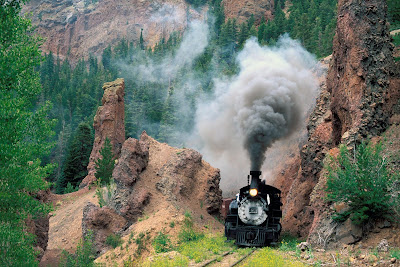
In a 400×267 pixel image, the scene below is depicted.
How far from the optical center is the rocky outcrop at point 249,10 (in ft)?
329

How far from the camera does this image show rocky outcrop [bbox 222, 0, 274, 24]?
10025cm

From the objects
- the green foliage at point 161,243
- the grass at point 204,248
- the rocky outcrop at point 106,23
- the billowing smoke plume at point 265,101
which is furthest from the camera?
the rocky outcrop at point 106,23

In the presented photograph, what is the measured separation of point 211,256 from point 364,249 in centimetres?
587

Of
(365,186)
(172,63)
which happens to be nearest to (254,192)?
(365,186)

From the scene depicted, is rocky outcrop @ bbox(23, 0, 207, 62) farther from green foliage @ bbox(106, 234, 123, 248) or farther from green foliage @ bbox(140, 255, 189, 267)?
green foliage @ bbox(140, 255, 189, 267)

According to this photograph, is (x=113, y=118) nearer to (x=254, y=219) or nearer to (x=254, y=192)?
(x=254, y=192)

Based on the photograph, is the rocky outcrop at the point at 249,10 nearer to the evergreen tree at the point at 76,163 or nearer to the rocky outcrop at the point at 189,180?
the evergreen tree at the point at 76,163

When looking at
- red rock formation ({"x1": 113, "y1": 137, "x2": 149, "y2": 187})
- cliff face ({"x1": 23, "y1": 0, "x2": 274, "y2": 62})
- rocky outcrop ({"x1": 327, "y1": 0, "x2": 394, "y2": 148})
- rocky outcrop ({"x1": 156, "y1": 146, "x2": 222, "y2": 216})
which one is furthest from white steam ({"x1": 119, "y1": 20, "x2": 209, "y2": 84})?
rocky outcrop ({"x1": 327, "y1": 0, "x2": 394, "y2": 148})

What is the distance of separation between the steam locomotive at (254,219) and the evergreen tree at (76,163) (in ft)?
109

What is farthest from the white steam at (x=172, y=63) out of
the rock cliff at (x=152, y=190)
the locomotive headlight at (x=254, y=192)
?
the locomotive headlight at (x=254, y=192)

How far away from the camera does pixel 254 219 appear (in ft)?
61.2

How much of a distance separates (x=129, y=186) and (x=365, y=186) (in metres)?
14.5

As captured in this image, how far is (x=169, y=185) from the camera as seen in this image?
26.5m

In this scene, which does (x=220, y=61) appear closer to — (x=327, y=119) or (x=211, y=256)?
(x=327, y=119)
